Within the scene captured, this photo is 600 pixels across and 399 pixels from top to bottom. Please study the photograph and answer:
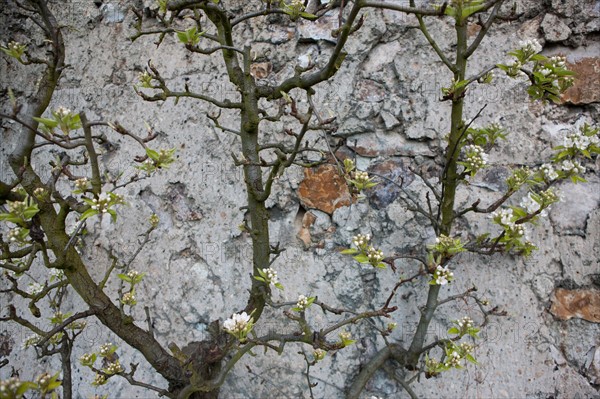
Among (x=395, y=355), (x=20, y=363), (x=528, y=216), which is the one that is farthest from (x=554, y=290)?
(x=20, y=363)

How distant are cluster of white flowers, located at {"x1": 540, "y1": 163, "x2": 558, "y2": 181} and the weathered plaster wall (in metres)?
0.12

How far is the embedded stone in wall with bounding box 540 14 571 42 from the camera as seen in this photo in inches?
53.8

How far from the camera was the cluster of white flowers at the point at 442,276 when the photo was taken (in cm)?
113

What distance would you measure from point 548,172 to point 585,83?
333 millimetres

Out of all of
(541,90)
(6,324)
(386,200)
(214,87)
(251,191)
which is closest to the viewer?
(541,90)

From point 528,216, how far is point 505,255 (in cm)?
24

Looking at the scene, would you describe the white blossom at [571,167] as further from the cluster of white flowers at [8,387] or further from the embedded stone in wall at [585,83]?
Result: the cluster of white flowers at [8,387]

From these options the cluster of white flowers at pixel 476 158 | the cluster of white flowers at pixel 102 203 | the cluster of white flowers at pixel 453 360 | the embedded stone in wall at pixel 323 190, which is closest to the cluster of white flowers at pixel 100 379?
the cluster of white flowers at pixel 102 203

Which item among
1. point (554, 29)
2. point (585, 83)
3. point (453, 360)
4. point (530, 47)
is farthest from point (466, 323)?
point (554, 29)

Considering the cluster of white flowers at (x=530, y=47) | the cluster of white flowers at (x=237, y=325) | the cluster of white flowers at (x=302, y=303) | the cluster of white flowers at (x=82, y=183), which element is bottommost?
the cluster of white flowers at (x=237, y=325)

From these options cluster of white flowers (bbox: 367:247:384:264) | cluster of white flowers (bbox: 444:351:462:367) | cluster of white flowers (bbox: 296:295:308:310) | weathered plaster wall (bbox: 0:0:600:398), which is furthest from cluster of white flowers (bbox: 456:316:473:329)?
cluster of white flowers (bbox: 296:295:308:310)

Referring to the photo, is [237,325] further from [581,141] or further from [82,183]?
[581,141]

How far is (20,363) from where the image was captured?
64.9 inches

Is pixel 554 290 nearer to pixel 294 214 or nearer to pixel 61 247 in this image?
pixel 294 214
